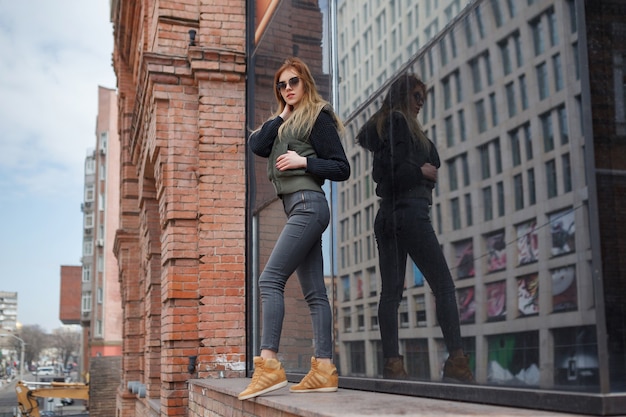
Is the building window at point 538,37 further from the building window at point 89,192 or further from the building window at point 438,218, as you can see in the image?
the building window at point 89,192

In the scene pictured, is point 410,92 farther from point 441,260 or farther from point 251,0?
point 251,0

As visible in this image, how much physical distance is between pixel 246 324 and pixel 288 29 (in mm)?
3004

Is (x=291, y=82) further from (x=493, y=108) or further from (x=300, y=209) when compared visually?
(x=493, y=108)

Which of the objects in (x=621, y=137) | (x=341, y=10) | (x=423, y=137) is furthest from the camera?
(x=341, y=10)

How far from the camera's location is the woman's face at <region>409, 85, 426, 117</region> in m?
4.90

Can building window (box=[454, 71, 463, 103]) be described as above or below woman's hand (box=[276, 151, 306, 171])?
above

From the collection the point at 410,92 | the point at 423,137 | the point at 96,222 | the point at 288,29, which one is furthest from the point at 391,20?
the point at 96,222

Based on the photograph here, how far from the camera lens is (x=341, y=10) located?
21.3 ft

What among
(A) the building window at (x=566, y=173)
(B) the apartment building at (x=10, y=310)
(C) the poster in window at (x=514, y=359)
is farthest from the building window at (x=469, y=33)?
(B) the apartment building at (x=10, y=310)

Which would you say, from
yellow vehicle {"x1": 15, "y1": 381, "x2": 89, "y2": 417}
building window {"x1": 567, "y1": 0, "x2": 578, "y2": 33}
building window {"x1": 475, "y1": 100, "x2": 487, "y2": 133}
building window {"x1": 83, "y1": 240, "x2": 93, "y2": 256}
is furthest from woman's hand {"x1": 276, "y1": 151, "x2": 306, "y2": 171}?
building window {"x1": 83, "y1": 240, "x2": 93, "y2": 256}

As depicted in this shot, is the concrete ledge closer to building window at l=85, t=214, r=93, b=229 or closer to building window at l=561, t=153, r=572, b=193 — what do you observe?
building window at l=561, t=153, r=572, b=193

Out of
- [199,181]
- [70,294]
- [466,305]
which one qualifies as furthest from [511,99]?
[70,294]

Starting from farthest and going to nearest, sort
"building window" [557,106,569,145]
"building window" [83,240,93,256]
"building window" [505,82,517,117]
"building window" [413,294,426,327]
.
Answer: "building window" [83,240,93,256]
"building window" [413,294,426,327]
"building window" [505,82,517,117]
"building window" [557,106,569,145]

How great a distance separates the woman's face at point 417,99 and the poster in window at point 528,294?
143cm
